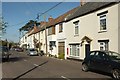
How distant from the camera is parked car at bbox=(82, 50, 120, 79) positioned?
46.0 feet

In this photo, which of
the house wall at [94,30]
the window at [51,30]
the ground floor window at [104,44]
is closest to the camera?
the house wall at [94,30]

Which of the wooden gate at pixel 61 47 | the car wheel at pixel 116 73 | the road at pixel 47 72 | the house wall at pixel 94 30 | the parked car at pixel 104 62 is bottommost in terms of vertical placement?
the road at pixel 47 72

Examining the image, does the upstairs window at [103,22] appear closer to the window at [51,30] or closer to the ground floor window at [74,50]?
the ground floor window at [74,50]

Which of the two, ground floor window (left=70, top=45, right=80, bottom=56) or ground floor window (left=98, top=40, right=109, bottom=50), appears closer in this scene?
ground floor window (left=98, top=40, right=109, bottom=50)

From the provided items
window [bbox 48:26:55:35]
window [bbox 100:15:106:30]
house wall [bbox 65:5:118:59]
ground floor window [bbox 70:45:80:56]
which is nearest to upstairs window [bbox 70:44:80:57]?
ground floor window [bbox 70:45:80:56]

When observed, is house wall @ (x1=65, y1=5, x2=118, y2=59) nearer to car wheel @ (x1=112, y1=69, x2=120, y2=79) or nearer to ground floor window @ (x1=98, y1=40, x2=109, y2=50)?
ground floor window @ (x1=98, y1=40, x2=109, y2=50)

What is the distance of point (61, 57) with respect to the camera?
35938mm

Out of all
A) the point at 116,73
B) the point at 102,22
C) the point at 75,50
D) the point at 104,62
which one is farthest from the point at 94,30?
the point at 116,73

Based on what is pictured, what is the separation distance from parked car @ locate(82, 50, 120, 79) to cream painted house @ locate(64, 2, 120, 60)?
177 inches

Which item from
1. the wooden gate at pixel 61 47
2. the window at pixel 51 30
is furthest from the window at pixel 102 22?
the window at pixel 51 30

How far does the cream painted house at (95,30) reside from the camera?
21.1 m

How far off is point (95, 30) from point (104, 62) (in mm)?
9968

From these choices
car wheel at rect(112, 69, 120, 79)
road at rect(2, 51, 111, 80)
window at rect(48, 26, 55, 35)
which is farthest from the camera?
window at rect(48, 26, 55, 35)

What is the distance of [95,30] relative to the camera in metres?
24.7
